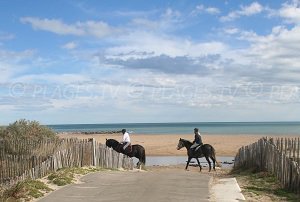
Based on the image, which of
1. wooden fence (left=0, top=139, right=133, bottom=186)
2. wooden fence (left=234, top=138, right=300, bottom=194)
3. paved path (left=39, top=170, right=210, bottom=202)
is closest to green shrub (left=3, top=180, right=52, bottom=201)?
paved path (left=39, top=170, right=210, bottom=202)

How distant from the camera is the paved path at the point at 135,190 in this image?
12.7 metres

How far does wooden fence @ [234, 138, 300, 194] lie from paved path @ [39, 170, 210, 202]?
7.52 feet

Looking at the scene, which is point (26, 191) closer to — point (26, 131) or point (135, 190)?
point (135, 190)

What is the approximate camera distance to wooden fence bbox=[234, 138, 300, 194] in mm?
14266

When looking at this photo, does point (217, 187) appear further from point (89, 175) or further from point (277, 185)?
point (89, 175)

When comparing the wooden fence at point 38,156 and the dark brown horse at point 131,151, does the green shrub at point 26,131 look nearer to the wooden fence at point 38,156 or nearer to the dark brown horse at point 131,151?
the wooden fence at point 38,156

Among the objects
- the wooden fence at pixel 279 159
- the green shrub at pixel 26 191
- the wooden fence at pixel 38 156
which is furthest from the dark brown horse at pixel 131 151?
the green shrub at pixel 26 191

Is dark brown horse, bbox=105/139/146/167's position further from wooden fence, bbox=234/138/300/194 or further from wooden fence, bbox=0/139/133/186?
wooden fence, bbox=234/138/300/194

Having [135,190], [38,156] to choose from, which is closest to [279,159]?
[135,190]

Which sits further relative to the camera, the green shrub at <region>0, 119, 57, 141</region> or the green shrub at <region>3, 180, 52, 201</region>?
the green shrub at <region>0, 119, 57, 141</region>

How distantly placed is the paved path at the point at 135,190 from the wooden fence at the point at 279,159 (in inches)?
90.3

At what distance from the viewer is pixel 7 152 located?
20047 millimetres

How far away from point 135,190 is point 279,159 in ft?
15.9

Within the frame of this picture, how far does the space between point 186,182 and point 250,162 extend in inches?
239
